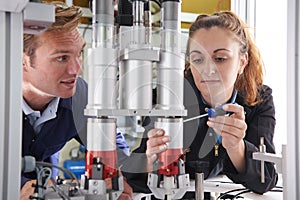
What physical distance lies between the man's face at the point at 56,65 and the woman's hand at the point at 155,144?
0.52m

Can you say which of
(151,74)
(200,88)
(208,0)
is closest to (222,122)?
(200,88)

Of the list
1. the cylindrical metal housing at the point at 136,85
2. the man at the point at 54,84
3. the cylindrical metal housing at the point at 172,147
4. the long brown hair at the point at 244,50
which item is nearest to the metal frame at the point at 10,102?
the cylindrical metal housing at the point at 136,85

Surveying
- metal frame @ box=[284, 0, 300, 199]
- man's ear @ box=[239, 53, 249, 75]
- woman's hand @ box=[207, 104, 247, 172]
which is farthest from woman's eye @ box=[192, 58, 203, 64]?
metal frame @ box=[284, 0, 300, 199]

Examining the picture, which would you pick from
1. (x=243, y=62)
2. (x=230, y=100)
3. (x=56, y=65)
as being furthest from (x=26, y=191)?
(x=243, y=62)

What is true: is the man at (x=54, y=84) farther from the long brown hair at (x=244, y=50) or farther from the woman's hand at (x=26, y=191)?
the long brown hair at (x=244, y=50)

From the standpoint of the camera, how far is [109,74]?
0.92 metres

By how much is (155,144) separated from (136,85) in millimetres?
189

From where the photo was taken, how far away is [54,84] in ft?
4.98

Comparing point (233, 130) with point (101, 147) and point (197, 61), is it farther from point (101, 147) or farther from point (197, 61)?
point (101, 147)

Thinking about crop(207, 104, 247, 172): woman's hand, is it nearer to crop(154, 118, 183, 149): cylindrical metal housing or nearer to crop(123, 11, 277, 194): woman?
crop(123, 11, 277, 194): woman

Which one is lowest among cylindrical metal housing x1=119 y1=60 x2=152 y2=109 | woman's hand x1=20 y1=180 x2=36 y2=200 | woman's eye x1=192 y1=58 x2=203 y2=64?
woman's hand x1=20 y1=180 x2=36 y2=200

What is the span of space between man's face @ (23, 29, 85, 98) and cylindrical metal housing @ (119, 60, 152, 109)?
58cm

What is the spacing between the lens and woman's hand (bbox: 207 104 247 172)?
155 centimetres

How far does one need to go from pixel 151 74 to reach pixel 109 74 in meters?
0.10
